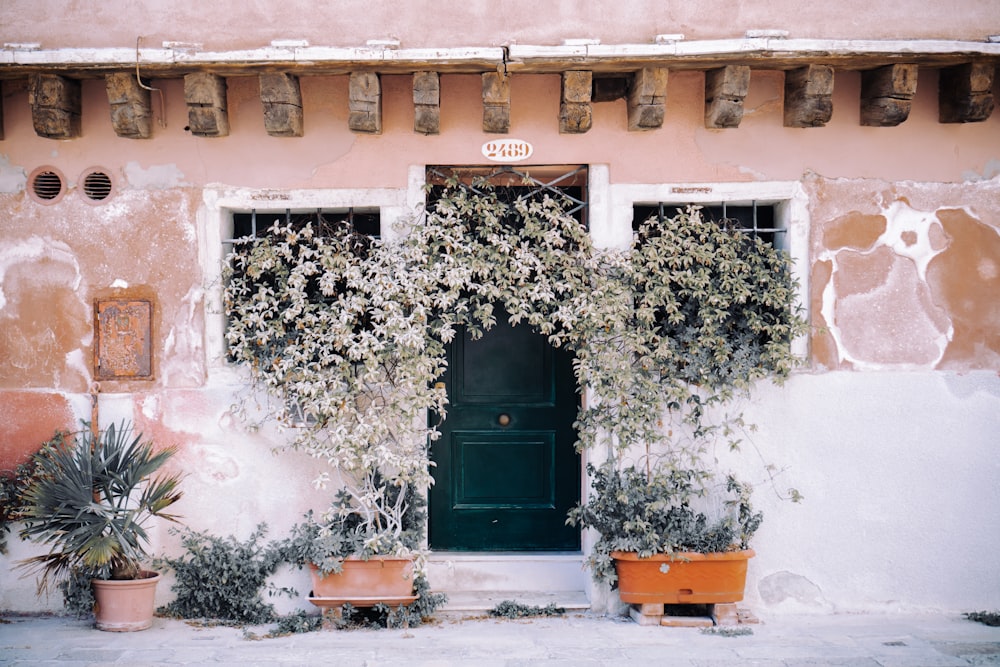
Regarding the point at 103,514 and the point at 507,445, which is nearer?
the point at 103,514

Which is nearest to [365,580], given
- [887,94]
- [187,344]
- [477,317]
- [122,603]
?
[122,603]

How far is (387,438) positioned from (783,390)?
2523mm

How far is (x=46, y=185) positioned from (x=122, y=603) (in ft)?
8.89

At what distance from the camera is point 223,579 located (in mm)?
5762

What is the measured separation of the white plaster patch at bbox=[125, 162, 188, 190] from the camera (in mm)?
6004

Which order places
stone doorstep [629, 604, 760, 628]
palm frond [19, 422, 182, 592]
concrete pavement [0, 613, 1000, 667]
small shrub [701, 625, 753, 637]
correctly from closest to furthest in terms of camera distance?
concrete pavement [0, 613, 1000, 667] → palm frond [19, 422, 182, 592] → small shrub [701, 625, 753, 637] → stone doorstep [629, 604, 760, 628]

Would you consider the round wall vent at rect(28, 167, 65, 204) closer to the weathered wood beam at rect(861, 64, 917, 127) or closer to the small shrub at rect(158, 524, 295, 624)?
the small shrub at rect(158, 524, 295, 624)

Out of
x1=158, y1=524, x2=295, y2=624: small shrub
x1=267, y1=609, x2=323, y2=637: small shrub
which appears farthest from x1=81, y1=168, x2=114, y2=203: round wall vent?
x1=267, y1=609, x2=323, y2=637: small shrub

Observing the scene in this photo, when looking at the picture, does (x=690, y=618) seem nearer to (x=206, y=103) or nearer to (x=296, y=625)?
(x=296, y=625)

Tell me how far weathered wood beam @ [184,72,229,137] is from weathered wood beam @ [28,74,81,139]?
0.71m

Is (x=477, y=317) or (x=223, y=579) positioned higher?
(x=477, y=317)

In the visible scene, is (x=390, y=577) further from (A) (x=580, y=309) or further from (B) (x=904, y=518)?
(B) (x=904, y=518)

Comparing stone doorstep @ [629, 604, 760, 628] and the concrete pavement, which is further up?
stone doorstep @ [629, 604, 760, 628]

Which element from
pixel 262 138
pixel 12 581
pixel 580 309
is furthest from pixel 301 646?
pixel 262 138
